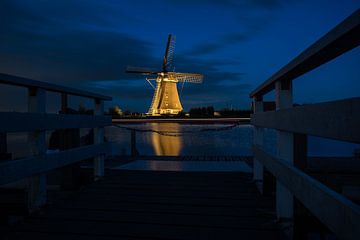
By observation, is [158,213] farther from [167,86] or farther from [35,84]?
[167,86]

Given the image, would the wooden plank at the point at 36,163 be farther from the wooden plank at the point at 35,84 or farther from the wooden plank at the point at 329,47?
the wooden plank at the point at 329,47

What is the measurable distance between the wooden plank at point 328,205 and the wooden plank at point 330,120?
0.95 feet

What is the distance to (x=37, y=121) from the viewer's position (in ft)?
10.0

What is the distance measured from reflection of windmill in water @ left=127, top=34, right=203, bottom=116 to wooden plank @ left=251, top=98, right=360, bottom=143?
56.3m

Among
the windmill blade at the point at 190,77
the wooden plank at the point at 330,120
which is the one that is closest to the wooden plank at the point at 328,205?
Result: the wooden plank at the point at 330,120

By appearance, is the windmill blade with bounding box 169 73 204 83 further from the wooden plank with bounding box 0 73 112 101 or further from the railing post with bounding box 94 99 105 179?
the wooden plank with bounding box 0 73 112 101

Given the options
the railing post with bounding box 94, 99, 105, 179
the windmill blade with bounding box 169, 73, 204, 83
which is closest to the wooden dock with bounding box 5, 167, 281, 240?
the railing post with bounding box 94, 99, 105, 179

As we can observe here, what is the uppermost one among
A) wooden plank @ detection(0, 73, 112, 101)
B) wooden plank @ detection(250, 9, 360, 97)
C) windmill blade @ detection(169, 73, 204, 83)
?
windmill blade @ detection(169, 73, 204, 83)

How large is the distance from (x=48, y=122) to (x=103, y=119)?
176cm

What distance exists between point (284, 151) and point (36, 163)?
2.44m

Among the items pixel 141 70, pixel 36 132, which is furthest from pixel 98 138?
pixel 141 70

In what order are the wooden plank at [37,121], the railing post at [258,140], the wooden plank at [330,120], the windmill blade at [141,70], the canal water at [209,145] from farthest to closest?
the windmill blade at [141,70]
the canal water at [209,145]
the railing post at [258,140]
the wooden plank at [37,121]
the wooden plank at [330,120]

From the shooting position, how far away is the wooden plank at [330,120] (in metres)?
1.23

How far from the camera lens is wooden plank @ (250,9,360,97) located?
1312mm
